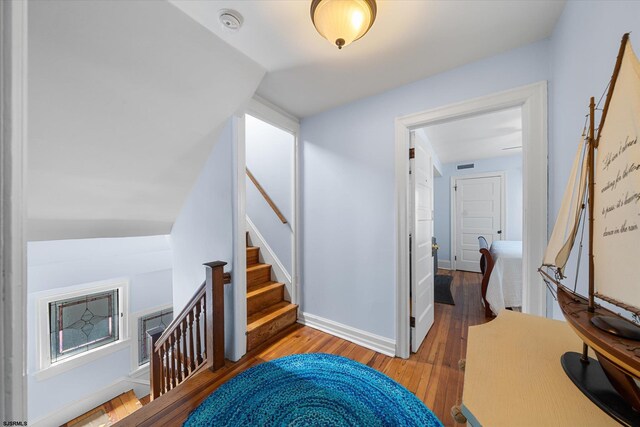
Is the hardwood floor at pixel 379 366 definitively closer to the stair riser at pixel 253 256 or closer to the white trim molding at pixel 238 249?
the white trim molding at pixel 238 249

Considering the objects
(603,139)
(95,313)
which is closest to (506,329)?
(603,139)

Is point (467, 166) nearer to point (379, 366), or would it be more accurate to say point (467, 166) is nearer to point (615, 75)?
point (379, 366)

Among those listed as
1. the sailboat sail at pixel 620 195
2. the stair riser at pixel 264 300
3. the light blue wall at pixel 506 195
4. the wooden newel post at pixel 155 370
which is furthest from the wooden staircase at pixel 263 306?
the light blue wall at pixel 506 195

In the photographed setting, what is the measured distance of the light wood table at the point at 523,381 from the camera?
0.51 m

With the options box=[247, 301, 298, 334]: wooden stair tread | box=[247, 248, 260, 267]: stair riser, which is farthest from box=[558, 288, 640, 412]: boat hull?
box=[247, 248, 260, 267]: stair riser

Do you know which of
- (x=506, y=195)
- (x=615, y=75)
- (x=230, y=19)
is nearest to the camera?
(x=615, y=75)

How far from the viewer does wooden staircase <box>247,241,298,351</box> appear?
216 cm

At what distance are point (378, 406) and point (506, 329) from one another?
39.9 inches

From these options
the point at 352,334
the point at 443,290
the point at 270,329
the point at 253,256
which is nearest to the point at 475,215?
the point at 443,290

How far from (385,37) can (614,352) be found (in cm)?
166

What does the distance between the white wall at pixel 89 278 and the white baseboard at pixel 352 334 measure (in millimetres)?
2532

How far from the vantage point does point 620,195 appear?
509 millimetres

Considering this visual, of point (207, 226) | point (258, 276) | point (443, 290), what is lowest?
point (443, 290)

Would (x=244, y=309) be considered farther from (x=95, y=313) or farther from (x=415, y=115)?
(x=95, y=313)
